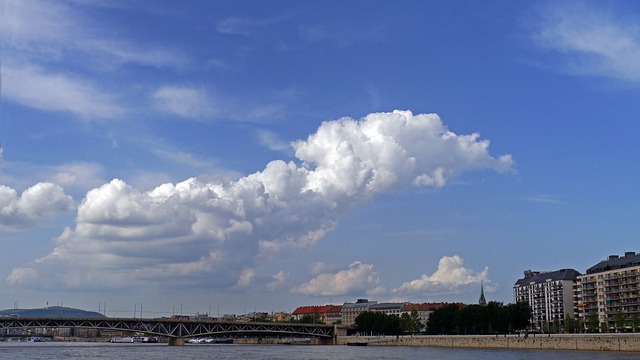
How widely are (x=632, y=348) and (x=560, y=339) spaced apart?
21.4m

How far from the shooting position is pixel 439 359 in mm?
119688

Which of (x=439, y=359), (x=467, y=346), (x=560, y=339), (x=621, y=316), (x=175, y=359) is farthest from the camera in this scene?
(x=621, y=316)

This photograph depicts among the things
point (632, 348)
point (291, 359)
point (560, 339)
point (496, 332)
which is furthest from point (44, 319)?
point (632, 348)

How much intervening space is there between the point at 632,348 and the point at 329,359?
163ft

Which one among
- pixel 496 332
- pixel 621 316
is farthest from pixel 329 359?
pixel 621 316

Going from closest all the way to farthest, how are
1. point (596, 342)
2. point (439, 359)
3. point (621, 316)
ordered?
1. point (439, 359)
2. point (596, 342)
3. point (621, 316)

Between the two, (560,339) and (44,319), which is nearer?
(560,339)

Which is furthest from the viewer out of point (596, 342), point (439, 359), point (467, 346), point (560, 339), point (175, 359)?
point (467, 346)

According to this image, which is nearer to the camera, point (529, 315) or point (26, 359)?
point (26, 359)

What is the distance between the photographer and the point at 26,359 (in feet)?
417

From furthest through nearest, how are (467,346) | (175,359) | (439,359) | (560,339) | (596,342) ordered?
(467,346) → (560,339) → (596,342) → (175,359) → (439,359)

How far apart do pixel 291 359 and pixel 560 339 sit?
54.1 metres

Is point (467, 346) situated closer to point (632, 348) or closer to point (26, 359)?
point (632, 348)

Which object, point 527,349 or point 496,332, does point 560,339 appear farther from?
point 496,332
